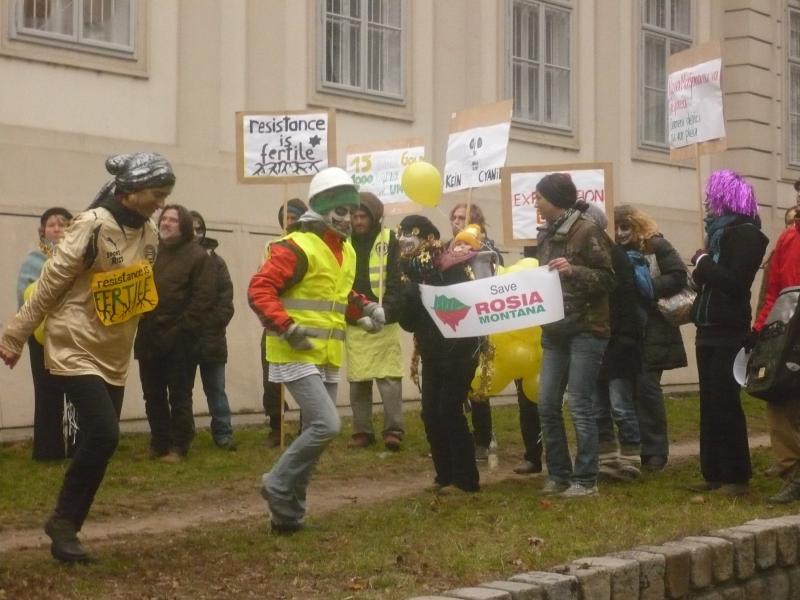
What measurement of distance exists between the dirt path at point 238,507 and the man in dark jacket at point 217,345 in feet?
6.37

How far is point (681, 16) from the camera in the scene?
23359 mm

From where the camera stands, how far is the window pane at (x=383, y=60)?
1822 centimetres

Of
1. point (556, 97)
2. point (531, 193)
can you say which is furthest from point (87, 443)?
point (556, 97)

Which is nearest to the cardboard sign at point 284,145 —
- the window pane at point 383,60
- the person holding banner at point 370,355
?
the person holding banner at point 370,355

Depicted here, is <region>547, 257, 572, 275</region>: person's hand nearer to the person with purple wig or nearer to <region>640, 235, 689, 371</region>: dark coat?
the person with purple wig

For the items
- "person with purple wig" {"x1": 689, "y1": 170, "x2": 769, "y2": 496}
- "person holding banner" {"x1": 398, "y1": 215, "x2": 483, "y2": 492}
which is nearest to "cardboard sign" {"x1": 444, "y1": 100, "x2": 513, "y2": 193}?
"person holding banner" {"x1": 398, "y1": 215, "x2": 483, "y2": 492}

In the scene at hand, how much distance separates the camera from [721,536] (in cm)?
804

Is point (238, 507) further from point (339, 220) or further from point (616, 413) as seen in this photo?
point (616, 413)

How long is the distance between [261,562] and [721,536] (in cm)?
224

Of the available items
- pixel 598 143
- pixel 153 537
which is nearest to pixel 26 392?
pixel 153 537

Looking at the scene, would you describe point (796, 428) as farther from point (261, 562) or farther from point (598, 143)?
point (598, 143)

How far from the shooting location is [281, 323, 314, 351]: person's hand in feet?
27.3

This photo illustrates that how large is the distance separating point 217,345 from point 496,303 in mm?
3458

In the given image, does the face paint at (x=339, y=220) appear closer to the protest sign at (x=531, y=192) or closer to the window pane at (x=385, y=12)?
the protest sign at (x=531, y=192)
